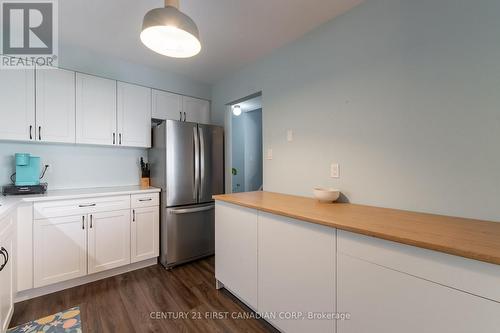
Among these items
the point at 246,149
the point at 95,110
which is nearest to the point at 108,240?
the point at 95,110

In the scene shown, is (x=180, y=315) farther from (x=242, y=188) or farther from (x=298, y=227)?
(x=242, y=188)

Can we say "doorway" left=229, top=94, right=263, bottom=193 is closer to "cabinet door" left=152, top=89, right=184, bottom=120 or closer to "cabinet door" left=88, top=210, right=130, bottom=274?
"cabinet door" left=152, top=89, right=184, bottom=120

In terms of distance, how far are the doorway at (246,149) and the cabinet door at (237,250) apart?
2.45 m

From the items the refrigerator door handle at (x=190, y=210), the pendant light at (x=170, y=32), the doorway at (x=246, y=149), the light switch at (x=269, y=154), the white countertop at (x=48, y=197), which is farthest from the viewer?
the doorway at (x=246, y=149)

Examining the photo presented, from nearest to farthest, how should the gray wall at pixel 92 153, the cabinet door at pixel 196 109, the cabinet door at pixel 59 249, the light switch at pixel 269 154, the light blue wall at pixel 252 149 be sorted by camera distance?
1. the cabinet door at pixel 59 249
2. the gray wall at pixel 92 153
3. the light switch at pixel 269 154
4. the cabinet door at pixel 196 109
5. the light blue wall at pixel 252 149

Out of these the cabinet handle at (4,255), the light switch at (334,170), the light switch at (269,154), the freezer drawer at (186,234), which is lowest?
the freezer drawer at (186,234)

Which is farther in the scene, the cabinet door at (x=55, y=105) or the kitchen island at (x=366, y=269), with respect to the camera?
the cabinet door at (x=55, y=105)

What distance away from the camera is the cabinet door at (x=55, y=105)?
2.12 metres

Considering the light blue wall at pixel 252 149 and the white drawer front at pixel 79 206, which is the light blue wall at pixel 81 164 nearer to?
the white drawer front at pixel 79 206

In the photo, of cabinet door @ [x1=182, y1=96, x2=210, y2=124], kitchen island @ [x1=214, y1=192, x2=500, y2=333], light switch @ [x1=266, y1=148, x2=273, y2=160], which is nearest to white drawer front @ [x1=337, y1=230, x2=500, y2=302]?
kitchen island @ [x1=214, y1=192, x2=500, y2=333]

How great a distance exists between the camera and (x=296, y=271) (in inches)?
53.7

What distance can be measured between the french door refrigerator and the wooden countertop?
134cm

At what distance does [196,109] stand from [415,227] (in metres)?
2.94

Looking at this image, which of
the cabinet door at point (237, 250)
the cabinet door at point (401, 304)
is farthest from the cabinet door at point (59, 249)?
the cabinet door at point (401, 304)
